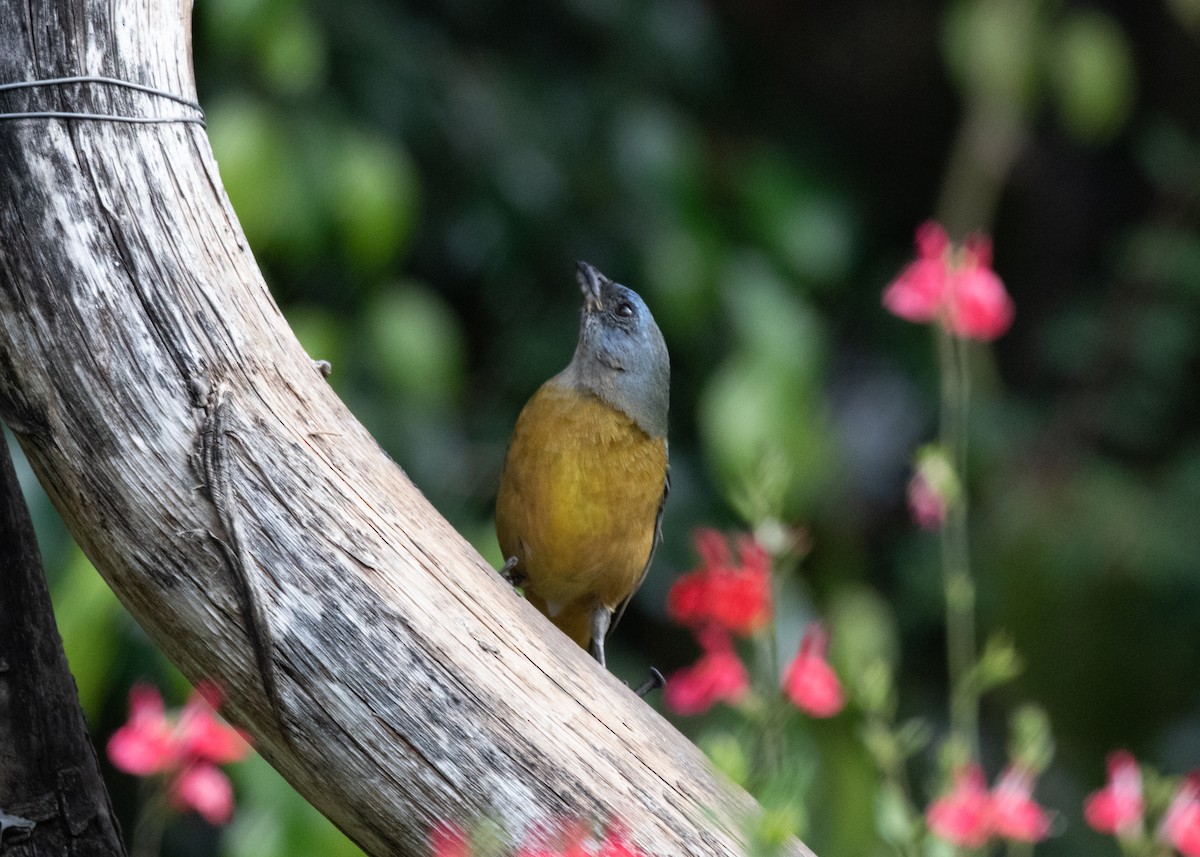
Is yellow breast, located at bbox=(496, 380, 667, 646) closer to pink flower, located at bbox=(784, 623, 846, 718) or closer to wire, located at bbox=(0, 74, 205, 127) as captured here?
pink flower, located at bbox=(784, 623, 846, 718)

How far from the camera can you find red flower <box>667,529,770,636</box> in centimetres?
192

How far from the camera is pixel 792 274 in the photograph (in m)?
3.40

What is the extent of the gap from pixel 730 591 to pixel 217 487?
0.71 metres

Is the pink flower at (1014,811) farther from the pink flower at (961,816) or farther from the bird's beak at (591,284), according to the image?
the bird's beak at (591,284)

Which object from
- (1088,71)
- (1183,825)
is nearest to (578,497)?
(1183,825)

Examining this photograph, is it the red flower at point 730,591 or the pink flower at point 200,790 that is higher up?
the red flower at point 730,591

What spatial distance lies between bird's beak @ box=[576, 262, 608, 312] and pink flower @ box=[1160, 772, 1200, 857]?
66.0 inches

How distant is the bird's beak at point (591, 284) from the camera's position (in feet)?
10.3

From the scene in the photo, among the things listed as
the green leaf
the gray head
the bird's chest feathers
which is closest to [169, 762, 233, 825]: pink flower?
the bird's chest feathers

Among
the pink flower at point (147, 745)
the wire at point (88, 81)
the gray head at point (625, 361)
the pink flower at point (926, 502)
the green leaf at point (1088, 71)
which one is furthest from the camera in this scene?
the green leaf at point (1088, 71)

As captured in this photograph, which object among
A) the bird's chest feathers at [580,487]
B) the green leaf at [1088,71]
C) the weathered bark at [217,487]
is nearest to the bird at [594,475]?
the bird's chest feathers at [580,487]

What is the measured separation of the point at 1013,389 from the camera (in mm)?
4934

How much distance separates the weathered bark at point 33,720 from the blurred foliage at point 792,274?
564 mm

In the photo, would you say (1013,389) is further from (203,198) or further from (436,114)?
(203,198)
